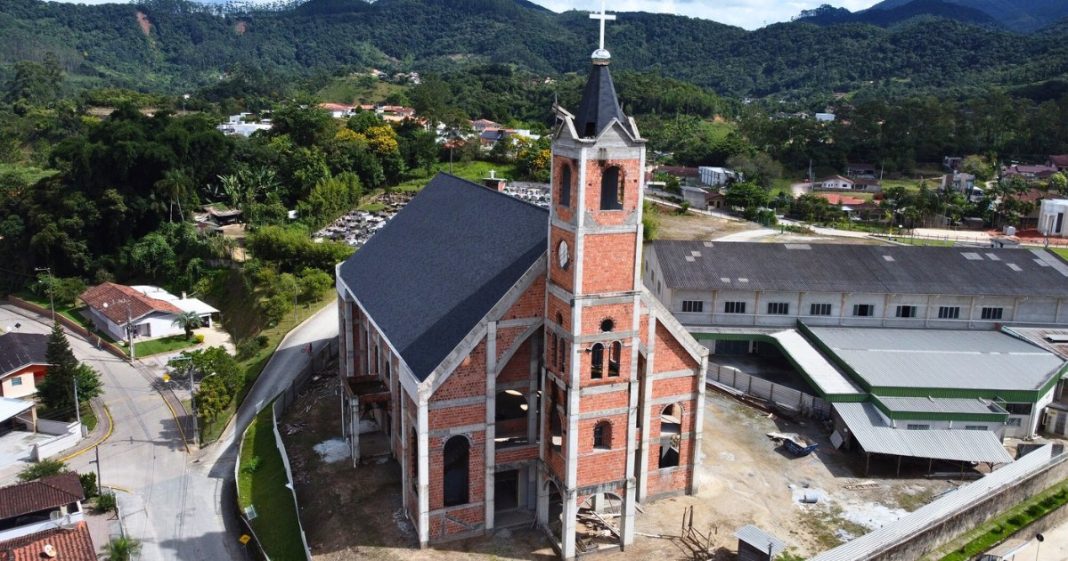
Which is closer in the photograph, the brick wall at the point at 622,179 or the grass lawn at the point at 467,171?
the brick wall at the point at 622,179

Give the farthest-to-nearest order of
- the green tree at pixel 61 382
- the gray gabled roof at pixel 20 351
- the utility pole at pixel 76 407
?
the gray gabled roof at pixel 20 351 → the green tree at pixel 61 382 → the utility pole at pixel 76 407

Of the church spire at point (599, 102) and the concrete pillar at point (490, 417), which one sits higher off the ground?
the church spire at point (599, 102)

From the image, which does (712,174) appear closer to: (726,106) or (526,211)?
(726,106)

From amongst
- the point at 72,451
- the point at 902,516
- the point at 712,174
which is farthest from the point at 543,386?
the point at 712,174

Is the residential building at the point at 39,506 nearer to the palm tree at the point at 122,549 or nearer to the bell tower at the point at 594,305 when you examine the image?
the palm tree at the point at 122,549

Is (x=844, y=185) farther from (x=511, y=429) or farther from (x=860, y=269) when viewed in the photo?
(x=511, y=429)

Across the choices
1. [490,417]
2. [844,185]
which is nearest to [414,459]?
[490,417]

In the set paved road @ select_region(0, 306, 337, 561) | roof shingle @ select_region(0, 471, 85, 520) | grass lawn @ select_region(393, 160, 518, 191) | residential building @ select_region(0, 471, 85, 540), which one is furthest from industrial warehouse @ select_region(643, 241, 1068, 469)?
grass lawn @ select_region(393, 160, 518, 191)

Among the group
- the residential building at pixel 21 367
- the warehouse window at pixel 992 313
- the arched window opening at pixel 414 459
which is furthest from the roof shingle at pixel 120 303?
the warehouse window at pixel 992 313
